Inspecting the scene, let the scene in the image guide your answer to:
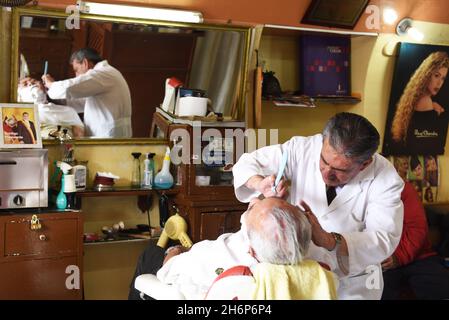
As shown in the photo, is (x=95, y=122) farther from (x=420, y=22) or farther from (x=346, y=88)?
(x=420, y=22)

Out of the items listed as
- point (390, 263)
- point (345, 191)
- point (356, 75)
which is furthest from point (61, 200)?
point (356, 75)

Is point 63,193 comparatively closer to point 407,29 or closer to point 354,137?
point 354,137

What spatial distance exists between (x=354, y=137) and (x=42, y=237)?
1.76m

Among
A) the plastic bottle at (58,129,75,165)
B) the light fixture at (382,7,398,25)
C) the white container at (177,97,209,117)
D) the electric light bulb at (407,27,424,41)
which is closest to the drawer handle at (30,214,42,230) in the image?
the plastic bottle at (58,129,75,165)

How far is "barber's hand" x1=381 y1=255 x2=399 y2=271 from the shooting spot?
11.3 ft

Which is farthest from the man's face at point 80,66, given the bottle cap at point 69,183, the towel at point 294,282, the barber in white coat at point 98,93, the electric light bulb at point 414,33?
the electric light bulb at point 414,33

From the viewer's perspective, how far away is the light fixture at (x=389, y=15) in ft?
13.2

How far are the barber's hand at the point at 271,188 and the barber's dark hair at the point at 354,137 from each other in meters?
0.24

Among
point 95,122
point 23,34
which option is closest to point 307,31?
point 95,122

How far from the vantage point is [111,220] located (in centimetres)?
366

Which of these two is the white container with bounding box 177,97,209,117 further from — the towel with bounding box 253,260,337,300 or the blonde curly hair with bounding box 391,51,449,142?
the towel with bounding box 253,260,337,300

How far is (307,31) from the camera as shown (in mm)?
3900

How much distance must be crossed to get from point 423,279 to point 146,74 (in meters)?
2.06

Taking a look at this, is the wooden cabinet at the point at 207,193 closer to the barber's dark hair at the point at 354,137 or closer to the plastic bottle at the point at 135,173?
the plastic bottle at the point at 135,173
